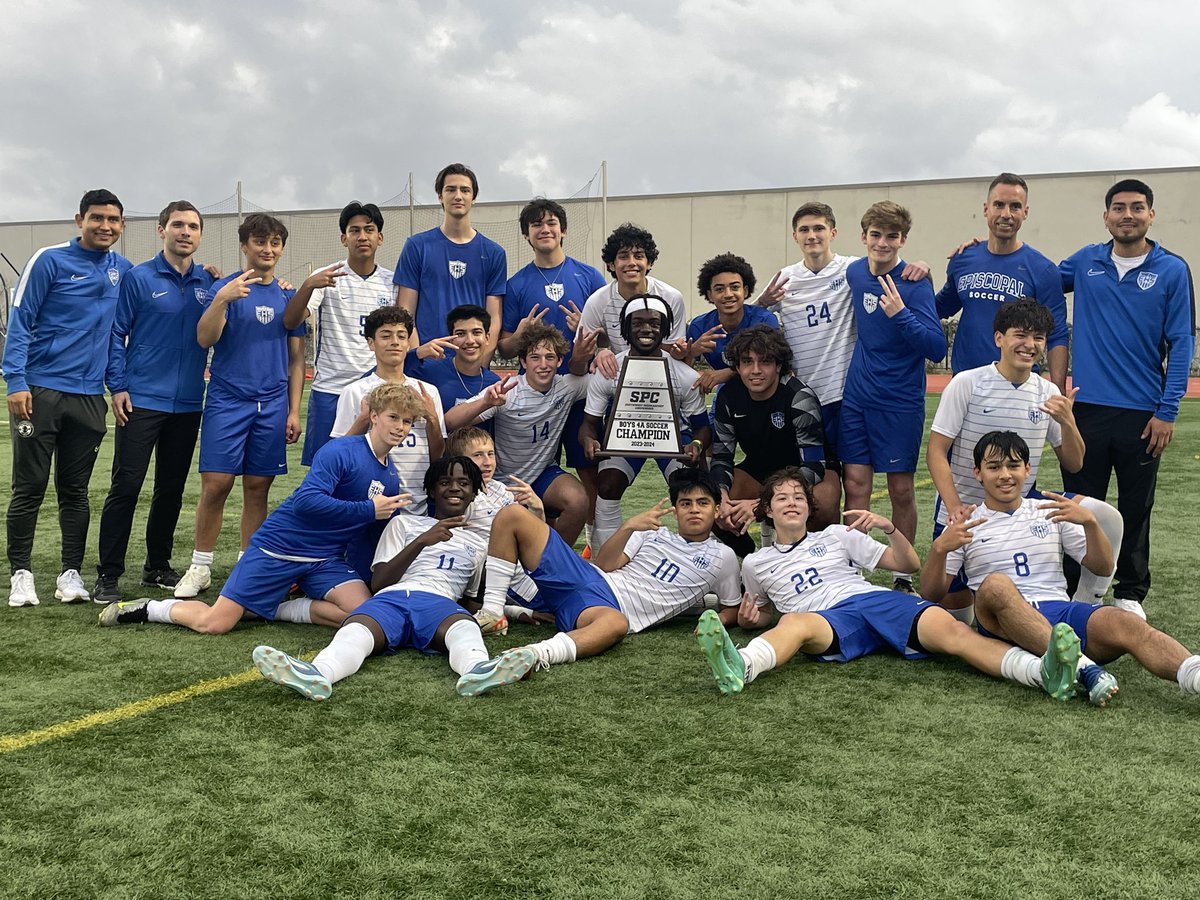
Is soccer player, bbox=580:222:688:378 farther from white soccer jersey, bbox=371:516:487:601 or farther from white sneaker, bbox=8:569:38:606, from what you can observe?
white sneaker, bbox=8:569:38:606

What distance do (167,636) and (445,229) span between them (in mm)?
2596

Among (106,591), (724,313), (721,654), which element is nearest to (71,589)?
(106,591)

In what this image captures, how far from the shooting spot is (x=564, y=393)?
18.8ft

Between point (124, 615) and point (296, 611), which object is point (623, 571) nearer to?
point (296, 611)

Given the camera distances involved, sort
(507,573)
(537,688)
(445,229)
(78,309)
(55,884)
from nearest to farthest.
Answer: (55,884), (537,688), (507,573), (78,309), (445,229)

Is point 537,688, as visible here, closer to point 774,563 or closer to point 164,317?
point 774,563

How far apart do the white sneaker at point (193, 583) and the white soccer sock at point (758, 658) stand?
298 cm

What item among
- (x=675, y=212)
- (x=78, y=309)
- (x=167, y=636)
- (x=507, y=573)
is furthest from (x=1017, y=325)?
(x=675, y=212)

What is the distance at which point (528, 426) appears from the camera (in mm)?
5676

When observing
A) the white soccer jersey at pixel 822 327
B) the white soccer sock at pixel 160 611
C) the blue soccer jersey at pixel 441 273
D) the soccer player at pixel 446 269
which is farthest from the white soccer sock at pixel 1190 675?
the white soccer sock at pixel 160 611

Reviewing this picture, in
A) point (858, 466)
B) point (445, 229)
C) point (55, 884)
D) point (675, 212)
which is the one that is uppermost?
point (675, 212)

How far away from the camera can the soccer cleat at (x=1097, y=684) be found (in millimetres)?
3643

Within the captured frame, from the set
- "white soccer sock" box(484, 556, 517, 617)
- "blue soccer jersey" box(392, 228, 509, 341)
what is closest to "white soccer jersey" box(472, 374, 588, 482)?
"blue soccer jersey" box(392, 228, 509, 341)

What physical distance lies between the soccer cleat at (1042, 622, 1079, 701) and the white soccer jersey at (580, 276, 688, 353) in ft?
8.69
